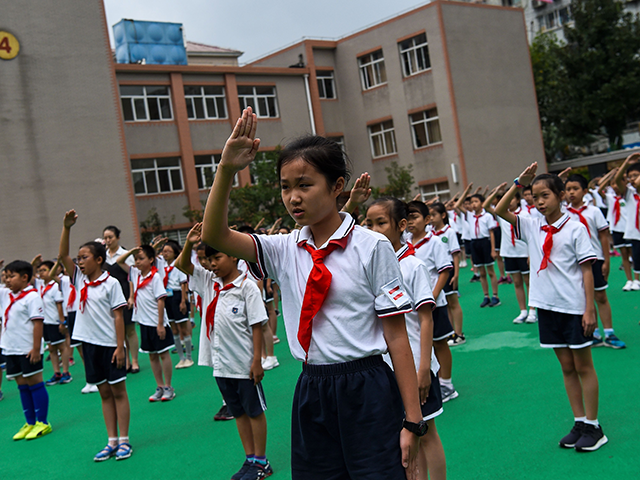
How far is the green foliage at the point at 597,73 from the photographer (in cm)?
3138

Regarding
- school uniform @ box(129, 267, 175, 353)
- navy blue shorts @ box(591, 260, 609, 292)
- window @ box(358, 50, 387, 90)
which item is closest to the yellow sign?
window @ box(358, 50, 387, 90)

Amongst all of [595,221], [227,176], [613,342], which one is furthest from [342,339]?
[595,221]

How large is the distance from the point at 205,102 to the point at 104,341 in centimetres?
2073

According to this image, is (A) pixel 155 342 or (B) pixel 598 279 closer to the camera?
(B) pixel 598 279

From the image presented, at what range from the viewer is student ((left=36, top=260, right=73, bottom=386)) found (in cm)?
878

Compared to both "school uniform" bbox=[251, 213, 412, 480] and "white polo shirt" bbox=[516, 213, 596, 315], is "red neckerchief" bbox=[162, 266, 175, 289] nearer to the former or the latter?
"white polo shirt" bbox=[516, 213, 596, 315]

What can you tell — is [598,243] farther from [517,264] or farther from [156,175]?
[156,175]

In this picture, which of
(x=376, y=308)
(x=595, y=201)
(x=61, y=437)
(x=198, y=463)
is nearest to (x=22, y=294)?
(x=61, y=437)

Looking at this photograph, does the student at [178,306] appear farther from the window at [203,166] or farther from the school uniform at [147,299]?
the window at [203,166]

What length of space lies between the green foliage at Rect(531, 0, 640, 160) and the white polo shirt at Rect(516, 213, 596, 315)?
3148cm

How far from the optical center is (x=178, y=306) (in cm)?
876

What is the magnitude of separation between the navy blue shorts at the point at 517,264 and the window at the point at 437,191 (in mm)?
16947

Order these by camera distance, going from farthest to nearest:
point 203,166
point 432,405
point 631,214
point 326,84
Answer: point 326,84, point 203,166, point 631,214, point 432,405

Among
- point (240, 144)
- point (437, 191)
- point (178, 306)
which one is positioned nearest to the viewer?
point (240, 144)
